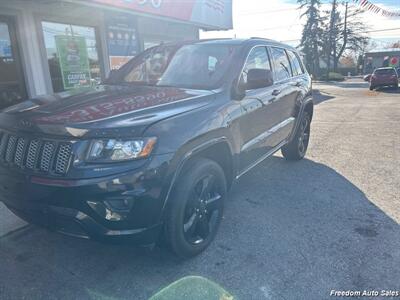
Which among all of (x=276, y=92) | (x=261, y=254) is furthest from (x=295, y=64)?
(x=261, y=254)

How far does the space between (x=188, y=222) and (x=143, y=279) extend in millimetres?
564

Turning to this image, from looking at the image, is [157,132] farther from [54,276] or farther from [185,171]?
[54,276]

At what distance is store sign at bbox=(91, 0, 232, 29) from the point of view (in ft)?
23.4

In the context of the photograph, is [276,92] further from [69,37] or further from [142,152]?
[69,37]

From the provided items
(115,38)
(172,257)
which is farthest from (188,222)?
(115,38)

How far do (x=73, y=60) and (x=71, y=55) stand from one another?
11 centimetres

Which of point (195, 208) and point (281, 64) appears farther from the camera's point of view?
point (281, 64)

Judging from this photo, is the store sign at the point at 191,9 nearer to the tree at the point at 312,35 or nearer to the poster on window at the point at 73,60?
the poster on window at the point at 73,60

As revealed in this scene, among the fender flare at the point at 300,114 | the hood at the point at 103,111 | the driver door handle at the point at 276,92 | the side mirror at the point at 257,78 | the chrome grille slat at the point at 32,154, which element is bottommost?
the fender flare at the point at 300,114

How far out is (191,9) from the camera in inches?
363

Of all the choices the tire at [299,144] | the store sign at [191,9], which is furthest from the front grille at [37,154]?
the store sign at [191,9]

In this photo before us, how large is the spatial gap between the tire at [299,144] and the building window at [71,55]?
434cm

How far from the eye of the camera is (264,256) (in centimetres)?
288

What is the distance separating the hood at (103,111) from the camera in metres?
2.21
